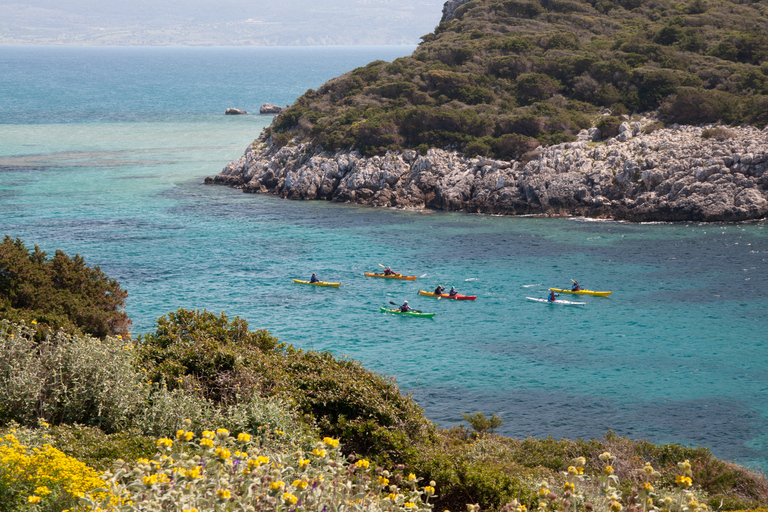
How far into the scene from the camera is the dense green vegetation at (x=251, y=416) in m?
13.1

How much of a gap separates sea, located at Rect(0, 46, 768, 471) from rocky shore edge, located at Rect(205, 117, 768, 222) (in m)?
2.05

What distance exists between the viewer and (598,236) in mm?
54562

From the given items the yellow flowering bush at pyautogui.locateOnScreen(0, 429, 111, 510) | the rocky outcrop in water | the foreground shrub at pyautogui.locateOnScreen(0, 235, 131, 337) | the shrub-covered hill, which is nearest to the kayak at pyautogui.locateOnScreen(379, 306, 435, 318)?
the foreground shrub at pyautogui.locateOnScreen(0, 235, 131, 337)

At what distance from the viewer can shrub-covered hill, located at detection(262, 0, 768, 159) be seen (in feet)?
230

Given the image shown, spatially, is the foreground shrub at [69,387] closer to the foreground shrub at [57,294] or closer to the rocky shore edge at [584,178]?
the foreground shrub at [57,294]

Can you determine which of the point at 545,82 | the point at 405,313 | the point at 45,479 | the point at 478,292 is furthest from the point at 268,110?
the point at 45,479

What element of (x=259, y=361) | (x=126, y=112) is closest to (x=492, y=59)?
(x=259, y=361)

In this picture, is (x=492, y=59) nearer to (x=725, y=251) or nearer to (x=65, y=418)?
(x=725, y=251)

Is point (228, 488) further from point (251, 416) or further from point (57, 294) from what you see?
point (57, 294)

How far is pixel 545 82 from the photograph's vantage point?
79.4 meters

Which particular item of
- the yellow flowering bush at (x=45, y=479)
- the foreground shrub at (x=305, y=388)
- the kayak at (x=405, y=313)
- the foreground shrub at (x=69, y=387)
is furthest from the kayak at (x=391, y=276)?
the yellow flowering bush at (x=45, y=479)

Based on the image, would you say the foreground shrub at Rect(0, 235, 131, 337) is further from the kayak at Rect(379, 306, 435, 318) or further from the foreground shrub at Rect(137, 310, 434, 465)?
the kayak at Rect(379, 306, 435, 318)

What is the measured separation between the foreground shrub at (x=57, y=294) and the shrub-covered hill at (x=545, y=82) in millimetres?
47499

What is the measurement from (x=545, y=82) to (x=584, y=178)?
21825 millimetres
